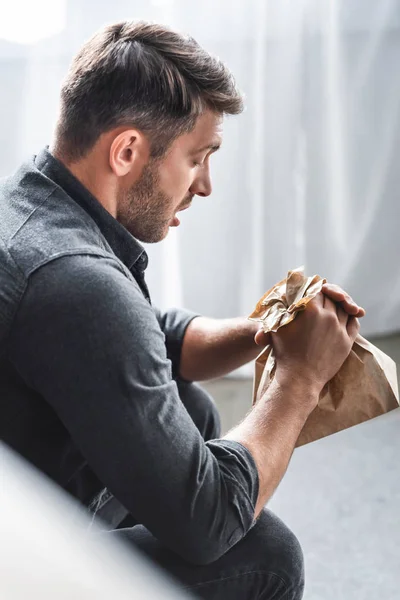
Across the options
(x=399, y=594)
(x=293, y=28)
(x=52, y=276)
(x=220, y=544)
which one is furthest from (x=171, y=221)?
(x=293, y=28)

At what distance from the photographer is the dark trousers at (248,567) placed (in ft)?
3.32

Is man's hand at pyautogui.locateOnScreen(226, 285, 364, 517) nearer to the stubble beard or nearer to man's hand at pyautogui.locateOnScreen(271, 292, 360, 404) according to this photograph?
man's hand at pyautogui.locateOnScreen(271, 292, 360, 404)

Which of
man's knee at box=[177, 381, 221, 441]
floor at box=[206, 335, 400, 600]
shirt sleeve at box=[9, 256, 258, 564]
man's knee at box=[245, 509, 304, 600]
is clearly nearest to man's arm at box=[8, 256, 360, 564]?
shirt sleeve at box=[9, 256, 258, 564]

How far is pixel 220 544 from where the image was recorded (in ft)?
3.08

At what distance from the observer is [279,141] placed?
228 cm

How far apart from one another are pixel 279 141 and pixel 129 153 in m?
1.25

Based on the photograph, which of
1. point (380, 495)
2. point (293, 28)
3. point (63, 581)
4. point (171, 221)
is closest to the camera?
point (63, 581)

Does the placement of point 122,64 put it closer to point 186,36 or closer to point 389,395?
point 186,36

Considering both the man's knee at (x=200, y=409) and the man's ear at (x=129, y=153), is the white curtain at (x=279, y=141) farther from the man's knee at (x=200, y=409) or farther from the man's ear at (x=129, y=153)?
the man's ear at (x=129, y=153)

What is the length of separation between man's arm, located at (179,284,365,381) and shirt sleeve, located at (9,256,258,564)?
45 cm

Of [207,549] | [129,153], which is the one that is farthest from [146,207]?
[207,549]

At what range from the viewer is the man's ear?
1062 mm

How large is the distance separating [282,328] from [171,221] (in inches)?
9.1

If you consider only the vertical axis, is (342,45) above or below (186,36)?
below
